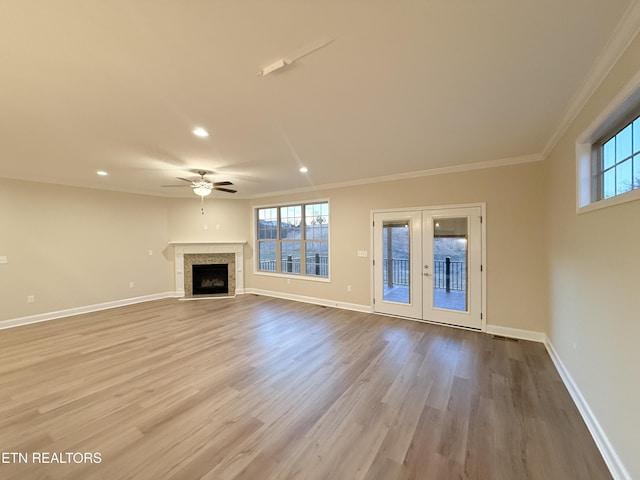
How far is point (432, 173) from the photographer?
4.37 metres

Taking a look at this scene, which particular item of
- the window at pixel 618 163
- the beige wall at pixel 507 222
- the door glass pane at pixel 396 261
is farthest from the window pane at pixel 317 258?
the window at pixel 618 163

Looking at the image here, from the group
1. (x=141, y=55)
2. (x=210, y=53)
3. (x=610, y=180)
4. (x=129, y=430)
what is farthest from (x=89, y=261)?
(x=610, y=180)

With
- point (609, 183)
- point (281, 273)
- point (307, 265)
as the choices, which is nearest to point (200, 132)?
point (609, 183)

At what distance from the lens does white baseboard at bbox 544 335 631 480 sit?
156 centimetres

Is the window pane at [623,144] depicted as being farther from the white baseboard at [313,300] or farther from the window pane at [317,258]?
the window pane at [317,258]

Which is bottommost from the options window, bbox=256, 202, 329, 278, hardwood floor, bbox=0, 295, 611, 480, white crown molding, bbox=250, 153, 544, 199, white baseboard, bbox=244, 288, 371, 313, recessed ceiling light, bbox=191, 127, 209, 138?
hardwood floor, bbox=0, 295, 611, 480

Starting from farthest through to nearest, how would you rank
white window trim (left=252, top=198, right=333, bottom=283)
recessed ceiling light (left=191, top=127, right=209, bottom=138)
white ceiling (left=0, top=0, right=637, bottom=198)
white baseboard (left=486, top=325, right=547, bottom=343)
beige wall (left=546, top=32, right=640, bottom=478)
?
white window trim (left=252, top=198, right=333, bottom=283) < white baseboard (left=486, top=325, right=547, bottom=343) < recessed ceiling light (left=191, top=127, right=209, bottom=138) < beige wall (left=546, top=32, right=640, bottom=478) < white ceiling (left=0, top=0, right=637, bottom=198)

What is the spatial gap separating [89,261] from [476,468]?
7.07 metres

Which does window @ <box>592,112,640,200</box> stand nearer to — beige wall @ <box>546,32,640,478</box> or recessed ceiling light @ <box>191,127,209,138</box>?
beige wall @ <box>546,32,640,478</box>

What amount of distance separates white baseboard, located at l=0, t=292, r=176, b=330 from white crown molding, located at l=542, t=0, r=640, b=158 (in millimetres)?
8056

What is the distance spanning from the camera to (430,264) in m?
4.40

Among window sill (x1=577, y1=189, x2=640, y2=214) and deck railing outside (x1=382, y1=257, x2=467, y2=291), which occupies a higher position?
window sill (x1=577, y1=189, x2=640, y2=214)

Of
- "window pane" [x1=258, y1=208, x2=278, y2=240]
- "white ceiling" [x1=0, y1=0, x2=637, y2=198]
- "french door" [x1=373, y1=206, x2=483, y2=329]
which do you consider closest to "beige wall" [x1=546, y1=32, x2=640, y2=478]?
"white ceiling" [x1=0, y1=0, x2=637, y2=198]

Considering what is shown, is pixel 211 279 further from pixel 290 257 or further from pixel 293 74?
pixel 293 74
